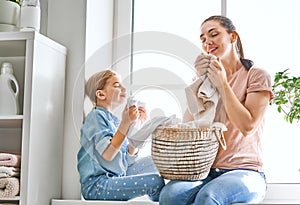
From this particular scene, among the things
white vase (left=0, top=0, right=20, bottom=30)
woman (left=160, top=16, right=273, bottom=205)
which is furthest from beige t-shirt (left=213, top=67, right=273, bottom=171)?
white vase (left=0, top=0, right=20, bottom=30)

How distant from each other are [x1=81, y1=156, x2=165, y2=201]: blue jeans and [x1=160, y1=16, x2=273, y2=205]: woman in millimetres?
136

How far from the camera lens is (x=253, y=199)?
1.96m

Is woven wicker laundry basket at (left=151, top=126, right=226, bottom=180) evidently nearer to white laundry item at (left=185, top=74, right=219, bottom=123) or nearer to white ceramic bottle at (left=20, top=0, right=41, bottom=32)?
white laundry item at (left=185, top=74, right=219, bottom=123)

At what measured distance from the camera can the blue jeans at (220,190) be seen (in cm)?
185

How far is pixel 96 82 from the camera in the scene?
2176mm

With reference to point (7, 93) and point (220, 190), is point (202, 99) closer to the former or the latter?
point (220, 190)

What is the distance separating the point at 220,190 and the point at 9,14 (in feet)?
3.46

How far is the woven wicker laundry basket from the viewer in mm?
1938

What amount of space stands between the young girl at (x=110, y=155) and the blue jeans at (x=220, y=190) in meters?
0.16

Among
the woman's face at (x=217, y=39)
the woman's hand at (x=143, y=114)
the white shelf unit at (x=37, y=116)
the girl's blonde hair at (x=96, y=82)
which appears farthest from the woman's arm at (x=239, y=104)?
the white shelf unit at (x=37, y=116)

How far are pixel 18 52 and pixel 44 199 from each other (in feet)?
1.88

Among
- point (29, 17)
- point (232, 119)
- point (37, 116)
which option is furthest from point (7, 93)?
point (232, 119)

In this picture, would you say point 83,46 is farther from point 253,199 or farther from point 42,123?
point 253,199

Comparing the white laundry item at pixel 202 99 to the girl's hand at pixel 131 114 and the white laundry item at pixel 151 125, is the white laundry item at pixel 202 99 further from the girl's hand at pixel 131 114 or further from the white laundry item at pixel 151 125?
the girl's hand at pixel 131 114
